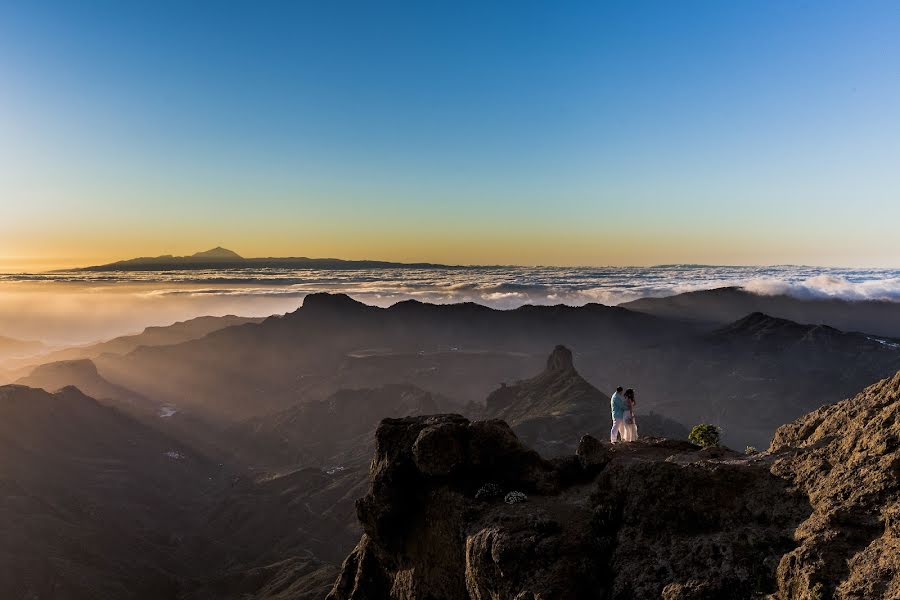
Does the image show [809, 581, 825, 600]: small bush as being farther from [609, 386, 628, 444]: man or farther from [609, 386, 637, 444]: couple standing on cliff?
[609, 386, 637, 444]: couple standing on cliff

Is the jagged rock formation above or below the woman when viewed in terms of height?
above

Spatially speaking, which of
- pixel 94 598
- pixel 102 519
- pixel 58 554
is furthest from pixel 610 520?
pixel 102 519

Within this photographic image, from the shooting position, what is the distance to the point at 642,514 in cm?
2227

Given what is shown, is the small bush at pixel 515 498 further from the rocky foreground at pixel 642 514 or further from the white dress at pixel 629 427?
the white dress at pixel 629 427

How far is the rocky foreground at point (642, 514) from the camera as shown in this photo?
1712cm

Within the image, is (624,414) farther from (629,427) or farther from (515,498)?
(515,498)

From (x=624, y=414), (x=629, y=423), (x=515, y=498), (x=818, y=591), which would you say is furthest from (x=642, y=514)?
(x=629, y=423)

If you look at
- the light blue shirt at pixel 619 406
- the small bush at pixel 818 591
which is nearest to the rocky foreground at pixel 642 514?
the small bush at pixel 818 591

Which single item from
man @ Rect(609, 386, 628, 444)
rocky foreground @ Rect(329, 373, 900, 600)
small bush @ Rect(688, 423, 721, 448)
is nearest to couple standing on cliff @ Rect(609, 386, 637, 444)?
man @ Rect(609, 386, 628, 444)

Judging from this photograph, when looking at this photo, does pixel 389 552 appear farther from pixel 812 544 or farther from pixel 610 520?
pixel 812 544

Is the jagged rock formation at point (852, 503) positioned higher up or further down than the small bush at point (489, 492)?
higher up

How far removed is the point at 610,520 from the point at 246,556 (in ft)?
630

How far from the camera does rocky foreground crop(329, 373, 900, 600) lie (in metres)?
17.1

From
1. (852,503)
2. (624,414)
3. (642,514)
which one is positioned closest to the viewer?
(852,503)
